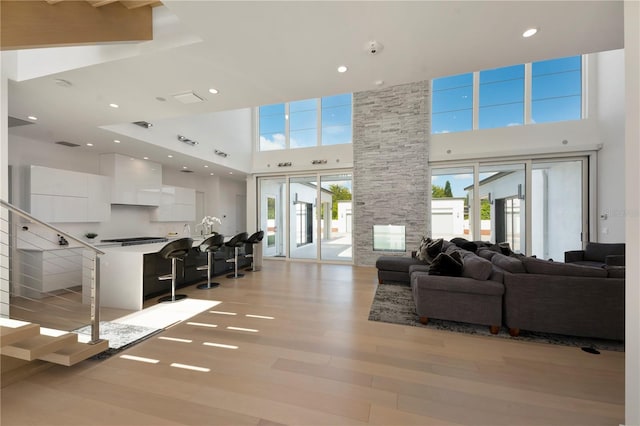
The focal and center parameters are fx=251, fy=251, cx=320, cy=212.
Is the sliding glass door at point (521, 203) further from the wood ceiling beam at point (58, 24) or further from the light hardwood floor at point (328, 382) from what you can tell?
the wood ceiling beam at point (58, 24)

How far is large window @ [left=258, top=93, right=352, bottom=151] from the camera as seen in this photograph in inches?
290

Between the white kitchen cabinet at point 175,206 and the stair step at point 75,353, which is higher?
the white kitchen cabinet at point 175,206

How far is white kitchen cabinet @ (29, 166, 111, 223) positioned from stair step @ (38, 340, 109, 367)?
126 inches

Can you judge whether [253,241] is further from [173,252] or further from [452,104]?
[452,104]

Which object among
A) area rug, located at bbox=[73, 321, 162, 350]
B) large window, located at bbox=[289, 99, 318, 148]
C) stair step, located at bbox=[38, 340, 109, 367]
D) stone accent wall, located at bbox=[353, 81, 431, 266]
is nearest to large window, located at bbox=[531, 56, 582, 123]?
stone accent wall, located at bbox=[353, 81, 431, 266]

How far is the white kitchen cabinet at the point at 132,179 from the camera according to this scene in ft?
17.2

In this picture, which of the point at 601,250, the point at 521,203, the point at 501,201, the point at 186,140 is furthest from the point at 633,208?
the point at 186,140

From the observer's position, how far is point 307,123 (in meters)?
7.74

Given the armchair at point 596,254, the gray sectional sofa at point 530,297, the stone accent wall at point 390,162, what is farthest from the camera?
the stone accent wall at point 390,162

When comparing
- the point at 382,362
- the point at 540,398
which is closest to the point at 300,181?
the point at 382,362

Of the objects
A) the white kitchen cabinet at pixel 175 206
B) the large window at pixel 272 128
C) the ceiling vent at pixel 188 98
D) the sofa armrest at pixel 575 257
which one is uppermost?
the large window at pixel 272 128

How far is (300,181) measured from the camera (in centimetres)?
803

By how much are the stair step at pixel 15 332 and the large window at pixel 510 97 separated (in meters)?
7.63

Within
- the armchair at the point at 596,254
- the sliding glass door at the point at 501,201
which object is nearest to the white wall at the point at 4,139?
the sliding glass door at the point at 501,201
